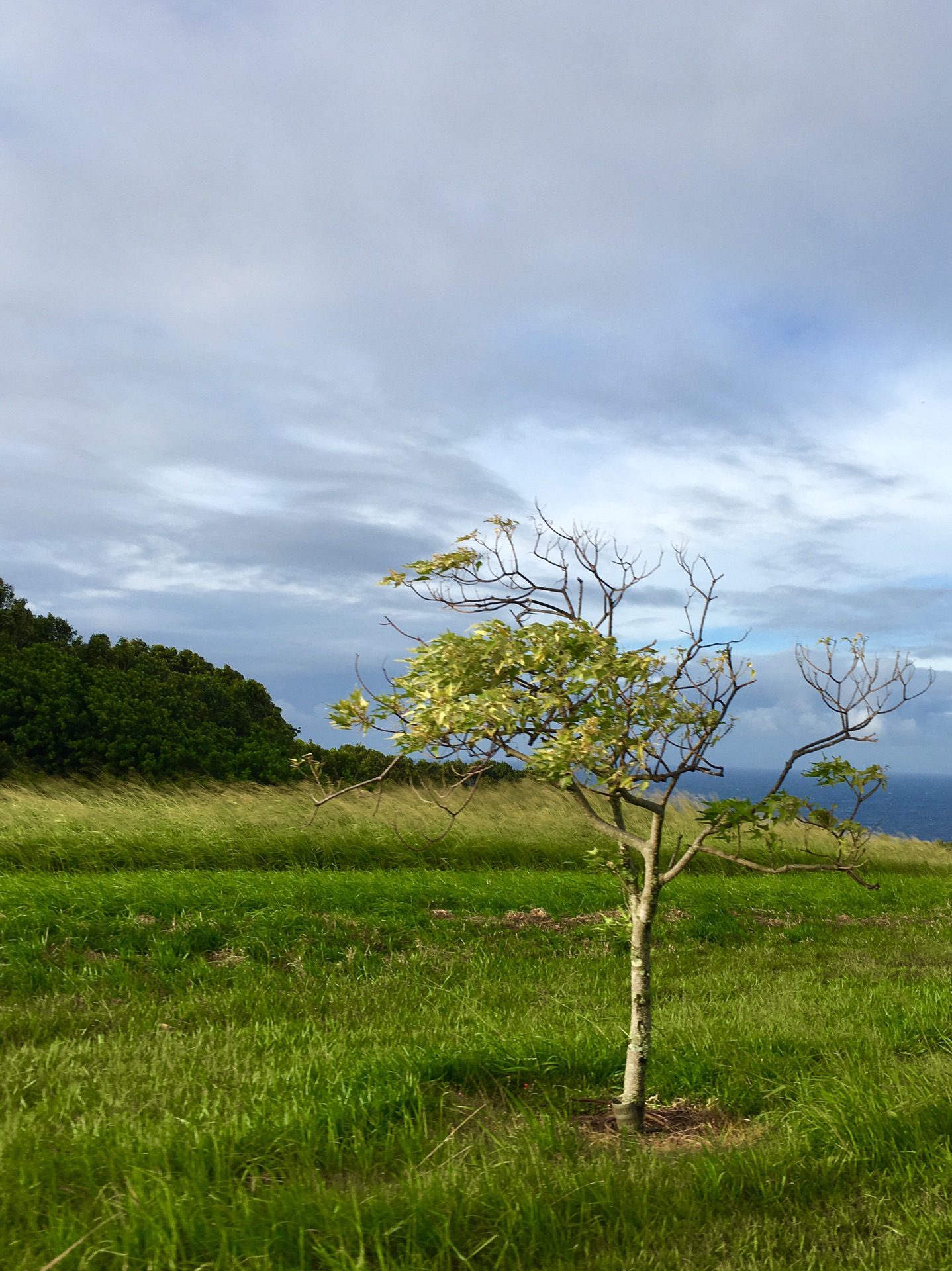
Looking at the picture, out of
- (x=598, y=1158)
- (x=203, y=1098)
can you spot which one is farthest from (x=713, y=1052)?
(x=203, y=1098)

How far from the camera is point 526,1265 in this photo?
3.19 meters

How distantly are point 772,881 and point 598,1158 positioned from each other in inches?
519

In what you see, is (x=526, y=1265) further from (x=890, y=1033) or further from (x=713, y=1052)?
(x=890, y=1033)

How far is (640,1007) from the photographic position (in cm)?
455

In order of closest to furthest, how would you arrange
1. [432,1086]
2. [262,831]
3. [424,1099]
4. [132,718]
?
[424,1099], [432,1086], [262,831], [132,718]

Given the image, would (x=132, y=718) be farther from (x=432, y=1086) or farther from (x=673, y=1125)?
(x=673, y=1125)

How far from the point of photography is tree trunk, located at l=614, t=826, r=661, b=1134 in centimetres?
441

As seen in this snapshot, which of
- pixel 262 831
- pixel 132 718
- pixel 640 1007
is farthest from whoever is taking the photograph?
pixel 132 718

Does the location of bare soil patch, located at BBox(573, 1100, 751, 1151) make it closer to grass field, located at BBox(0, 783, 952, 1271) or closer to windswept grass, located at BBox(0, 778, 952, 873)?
grass field, located at BBox(0, 783, 952, 1271)

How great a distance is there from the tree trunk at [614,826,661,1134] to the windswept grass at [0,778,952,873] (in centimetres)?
745

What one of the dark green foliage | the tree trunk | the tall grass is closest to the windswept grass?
the dark green foliage

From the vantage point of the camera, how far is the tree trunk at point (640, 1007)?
14.5ft

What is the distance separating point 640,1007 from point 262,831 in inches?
410

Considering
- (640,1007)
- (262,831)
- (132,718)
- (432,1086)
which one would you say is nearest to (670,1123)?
(640,1007)
